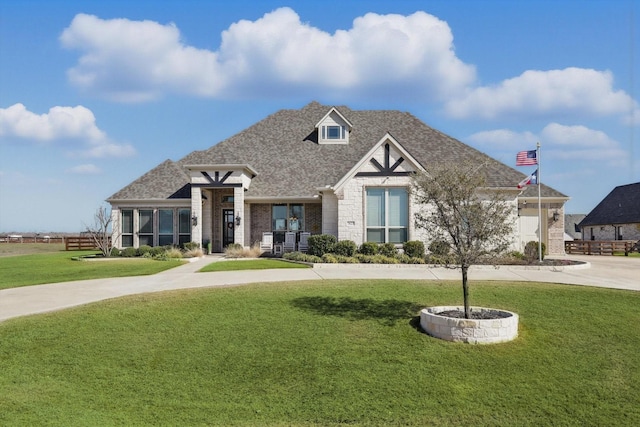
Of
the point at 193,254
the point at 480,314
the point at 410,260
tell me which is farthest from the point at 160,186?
the point at 480,314

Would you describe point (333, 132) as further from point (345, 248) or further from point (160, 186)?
point (160, 186)

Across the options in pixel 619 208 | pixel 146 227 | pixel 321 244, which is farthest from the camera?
pixel 619 208

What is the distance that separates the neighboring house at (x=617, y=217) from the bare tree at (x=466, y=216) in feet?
122

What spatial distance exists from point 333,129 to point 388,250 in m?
12.0

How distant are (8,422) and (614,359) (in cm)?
1103

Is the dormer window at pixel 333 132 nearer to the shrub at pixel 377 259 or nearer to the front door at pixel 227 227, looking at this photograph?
the front door at pixel 227 227

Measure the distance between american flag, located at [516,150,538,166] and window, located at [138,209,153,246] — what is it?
21327mm

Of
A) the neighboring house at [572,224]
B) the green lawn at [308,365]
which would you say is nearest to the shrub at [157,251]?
the green lawn at [308,365]

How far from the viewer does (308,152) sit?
3070cm

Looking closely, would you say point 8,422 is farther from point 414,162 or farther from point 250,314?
point 414,162

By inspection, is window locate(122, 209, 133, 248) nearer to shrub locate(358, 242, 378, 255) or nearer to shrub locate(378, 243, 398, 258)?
shrub locate(358, 242, 378, 255)

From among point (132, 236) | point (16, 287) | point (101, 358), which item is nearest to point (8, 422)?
point (101, 358)

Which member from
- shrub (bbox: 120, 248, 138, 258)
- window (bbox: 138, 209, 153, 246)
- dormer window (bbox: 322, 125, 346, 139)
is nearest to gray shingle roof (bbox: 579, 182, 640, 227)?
dormer window (bbox: 322, 125, 346, 139)

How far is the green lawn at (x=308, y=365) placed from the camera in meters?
7.63
